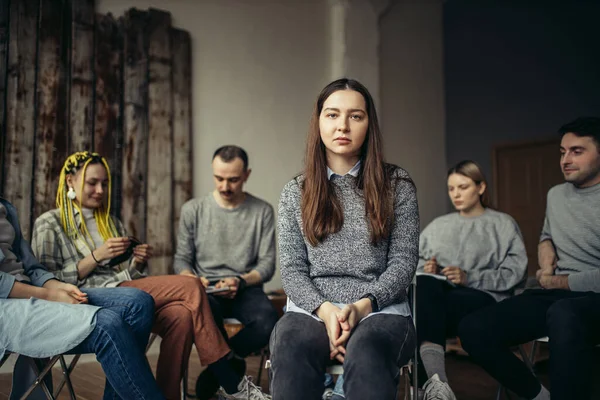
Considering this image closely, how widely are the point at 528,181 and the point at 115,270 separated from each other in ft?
15.9

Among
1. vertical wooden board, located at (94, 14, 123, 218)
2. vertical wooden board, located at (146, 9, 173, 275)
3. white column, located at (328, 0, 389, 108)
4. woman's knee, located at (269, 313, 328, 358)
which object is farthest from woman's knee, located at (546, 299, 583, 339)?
white column, located at (328, 0, 389, 108)

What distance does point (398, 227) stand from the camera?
2018mm

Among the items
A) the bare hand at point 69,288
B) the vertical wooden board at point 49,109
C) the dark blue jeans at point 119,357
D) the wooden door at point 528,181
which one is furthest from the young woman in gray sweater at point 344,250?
the wooden door at point 528,181

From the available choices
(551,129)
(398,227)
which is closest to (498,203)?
(551,129)

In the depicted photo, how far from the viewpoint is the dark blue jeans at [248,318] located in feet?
9.55

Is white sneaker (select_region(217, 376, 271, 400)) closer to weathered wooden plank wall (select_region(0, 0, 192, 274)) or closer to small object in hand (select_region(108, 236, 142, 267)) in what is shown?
small object in hand (select_region(108, 236, 142, 267))

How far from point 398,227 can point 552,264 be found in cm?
105

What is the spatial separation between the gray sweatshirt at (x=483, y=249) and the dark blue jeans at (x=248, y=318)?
0.88 m

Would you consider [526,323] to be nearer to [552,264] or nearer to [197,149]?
[552,264]

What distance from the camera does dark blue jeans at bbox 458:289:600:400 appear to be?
6.96 feet

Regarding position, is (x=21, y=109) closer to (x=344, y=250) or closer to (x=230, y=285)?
(x=230, y=285)

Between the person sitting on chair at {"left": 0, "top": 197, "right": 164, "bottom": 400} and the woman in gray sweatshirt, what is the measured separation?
1.11 meters

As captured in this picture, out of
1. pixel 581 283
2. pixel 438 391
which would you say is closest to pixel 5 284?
pixel 438 391

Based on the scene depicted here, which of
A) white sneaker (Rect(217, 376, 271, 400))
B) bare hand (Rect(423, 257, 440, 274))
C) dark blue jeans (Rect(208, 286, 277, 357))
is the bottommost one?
white sneaker (Rect(217, 376, 271, 400))
